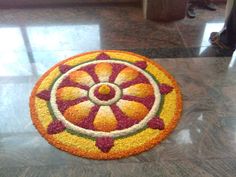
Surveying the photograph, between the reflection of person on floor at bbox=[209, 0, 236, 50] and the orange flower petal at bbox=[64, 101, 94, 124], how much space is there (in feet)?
3.48

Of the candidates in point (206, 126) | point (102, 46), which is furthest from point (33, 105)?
point (206, 126)

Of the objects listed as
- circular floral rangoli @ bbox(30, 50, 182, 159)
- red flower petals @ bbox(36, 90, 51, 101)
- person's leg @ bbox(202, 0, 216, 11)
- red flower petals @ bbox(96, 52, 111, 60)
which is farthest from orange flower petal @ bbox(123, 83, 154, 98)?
person's leg @ bbox(202, 0, 216, 11)

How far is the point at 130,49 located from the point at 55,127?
82cm

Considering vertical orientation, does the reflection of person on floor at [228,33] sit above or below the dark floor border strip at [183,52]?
above

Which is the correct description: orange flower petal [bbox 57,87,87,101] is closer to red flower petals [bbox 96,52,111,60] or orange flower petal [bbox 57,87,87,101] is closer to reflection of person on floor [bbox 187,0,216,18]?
red flower petals [bbox 96,52,111,60]

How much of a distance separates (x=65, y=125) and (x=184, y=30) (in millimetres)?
1247

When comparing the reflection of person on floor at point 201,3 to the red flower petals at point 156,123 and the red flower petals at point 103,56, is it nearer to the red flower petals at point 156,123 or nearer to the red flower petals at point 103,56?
the red flower petals at point 103,56

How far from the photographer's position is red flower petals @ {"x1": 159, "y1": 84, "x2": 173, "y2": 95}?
154 centimetres

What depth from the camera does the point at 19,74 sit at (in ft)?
5.50

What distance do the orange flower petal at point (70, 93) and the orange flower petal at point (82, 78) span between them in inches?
2.5

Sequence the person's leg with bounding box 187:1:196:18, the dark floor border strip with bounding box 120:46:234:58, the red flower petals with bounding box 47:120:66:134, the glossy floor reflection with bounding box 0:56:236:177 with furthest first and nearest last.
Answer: the person's leg with bounding box 187:1:196:18
the dark floor border strip with bounding box 120:46:234:58
the red flower petals with bounding box 47:120:66:134
the glossy floor reflection with bounding box 0:56:236:177

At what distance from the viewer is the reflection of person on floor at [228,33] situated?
5.80 feet

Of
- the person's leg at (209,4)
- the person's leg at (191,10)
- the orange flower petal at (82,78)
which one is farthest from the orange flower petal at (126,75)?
the person's leg at (209,4)

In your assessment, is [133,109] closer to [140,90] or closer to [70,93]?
[140,90]
